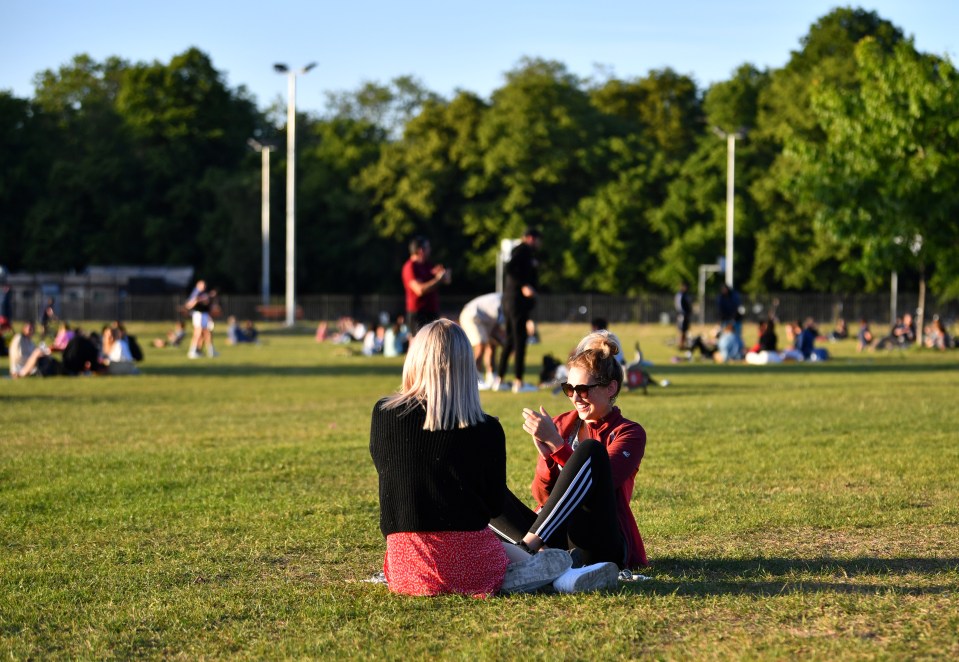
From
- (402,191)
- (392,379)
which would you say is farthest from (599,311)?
(392,379)

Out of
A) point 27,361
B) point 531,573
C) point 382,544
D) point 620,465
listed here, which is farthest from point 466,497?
A: point 27,361

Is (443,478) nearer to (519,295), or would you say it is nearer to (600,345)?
(600,345)

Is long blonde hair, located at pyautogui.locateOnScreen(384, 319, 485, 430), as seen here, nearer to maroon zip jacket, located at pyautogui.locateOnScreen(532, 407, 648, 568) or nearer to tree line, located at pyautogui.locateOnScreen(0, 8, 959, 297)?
maroon zip jacket, located at pyautogui.locateOnScreen(532, 407, 648, 568)

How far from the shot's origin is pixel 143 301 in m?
66.4

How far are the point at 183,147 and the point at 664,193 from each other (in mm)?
28214

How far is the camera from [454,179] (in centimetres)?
7369

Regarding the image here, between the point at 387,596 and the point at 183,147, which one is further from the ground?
the point at 183,147

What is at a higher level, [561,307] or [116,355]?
[561,307]

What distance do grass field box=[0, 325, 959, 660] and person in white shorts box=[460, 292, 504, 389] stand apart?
355cm

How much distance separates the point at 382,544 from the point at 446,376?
1.93 metres

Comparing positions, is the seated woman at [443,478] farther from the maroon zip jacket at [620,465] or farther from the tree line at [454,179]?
the tree line at [454,179]

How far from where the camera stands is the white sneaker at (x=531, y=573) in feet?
18.8

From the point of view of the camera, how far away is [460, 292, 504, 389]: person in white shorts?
18.4 m

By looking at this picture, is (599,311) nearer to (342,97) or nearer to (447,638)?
(342,97)
